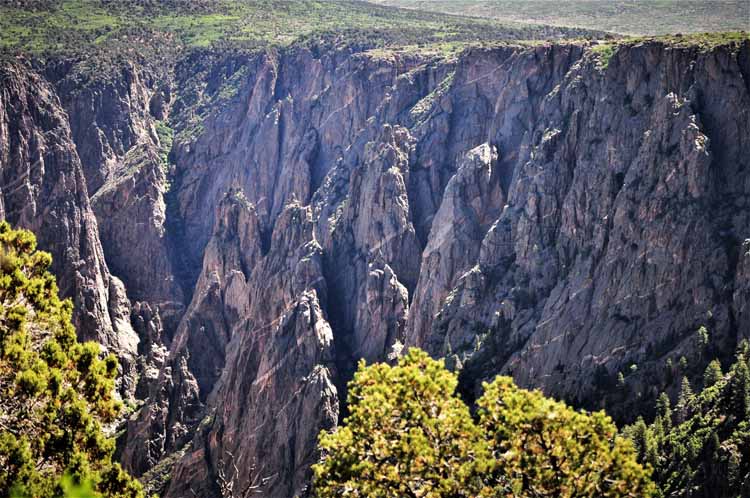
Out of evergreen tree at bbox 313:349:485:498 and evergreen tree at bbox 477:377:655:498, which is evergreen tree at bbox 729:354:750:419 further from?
evergreen tree at bbox 313:349:485:498

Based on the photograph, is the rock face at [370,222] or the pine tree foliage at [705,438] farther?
the rock face at [370,222]

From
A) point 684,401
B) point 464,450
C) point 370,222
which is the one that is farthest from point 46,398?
point 370,222

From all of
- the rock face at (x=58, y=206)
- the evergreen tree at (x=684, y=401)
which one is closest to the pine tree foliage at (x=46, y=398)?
the evergreen tree at (x=684, y=401)

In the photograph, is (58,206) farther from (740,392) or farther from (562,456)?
(562,456)

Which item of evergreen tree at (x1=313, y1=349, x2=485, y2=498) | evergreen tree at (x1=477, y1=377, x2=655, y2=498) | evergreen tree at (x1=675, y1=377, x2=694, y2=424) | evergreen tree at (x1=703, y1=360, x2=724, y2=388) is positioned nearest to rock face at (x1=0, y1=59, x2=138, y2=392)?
evergreen tree at (x1=675, y1=377, x2=694, y2=424)

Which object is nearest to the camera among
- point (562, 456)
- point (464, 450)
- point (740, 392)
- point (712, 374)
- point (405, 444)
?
point (405, 444)

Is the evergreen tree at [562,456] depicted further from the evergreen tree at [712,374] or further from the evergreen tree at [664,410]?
the evergreen tree at [664,410]
